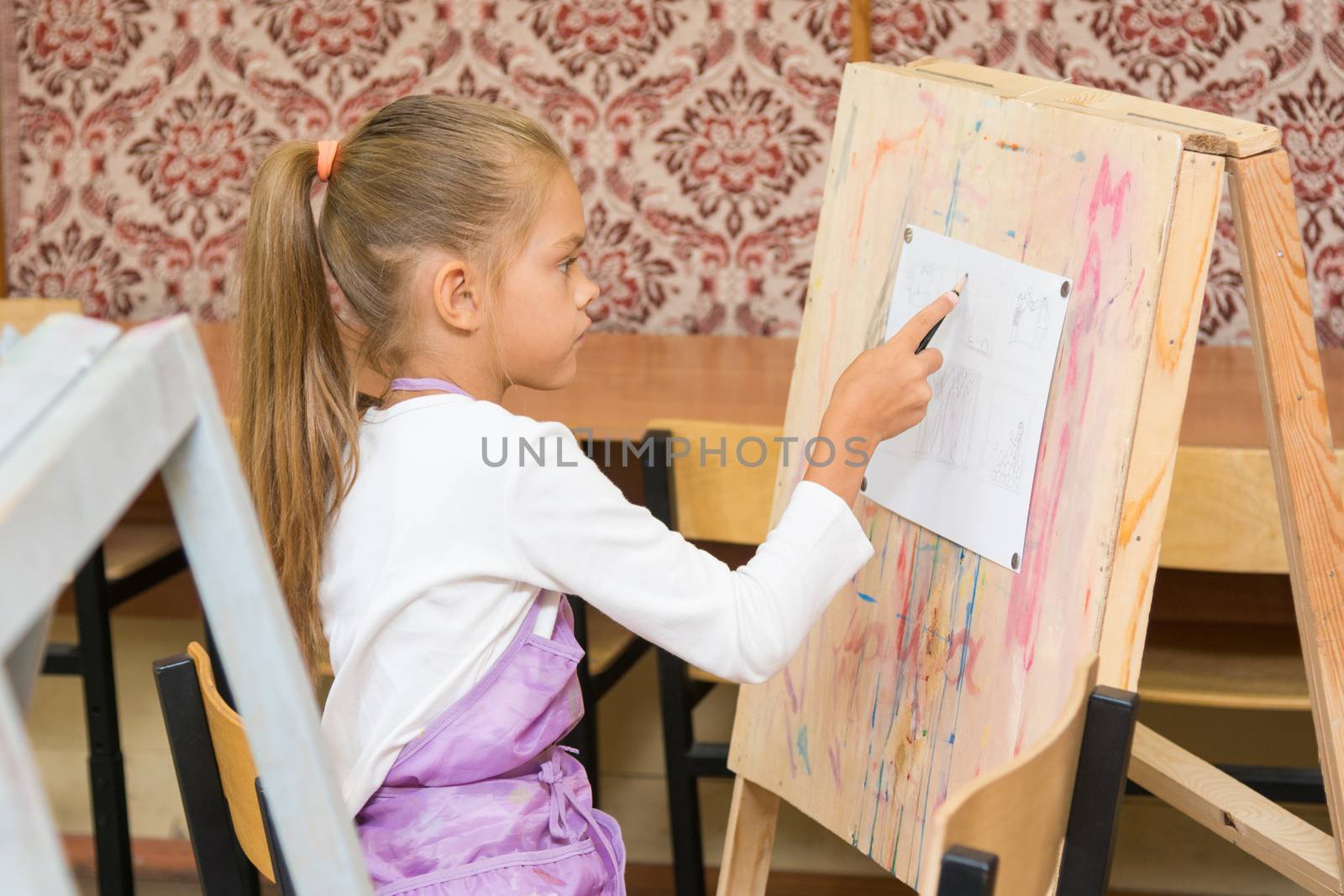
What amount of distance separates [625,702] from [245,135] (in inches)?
46.5

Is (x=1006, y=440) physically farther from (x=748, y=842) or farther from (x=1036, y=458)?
(x=748, y=842)

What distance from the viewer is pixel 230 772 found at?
86cm

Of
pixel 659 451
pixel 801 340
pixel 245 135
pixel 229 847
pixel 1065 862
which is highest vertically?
pixel 245 135

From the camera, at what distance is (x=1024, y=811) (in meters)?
0.67

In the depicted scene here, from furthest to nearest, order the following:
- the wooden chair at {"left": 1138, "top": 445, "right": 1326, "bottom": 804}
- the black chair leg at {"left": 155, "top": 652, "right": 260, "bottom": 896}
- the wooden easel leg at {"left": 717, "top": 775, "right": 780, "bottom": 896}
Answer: the wooden chair at {"left": 1138, "top": 445, "right": 1326, "bottom": 804} < the wooden easel leg at {"left": 717, "top": 775, "right": 780, "bottom": 896} < the black chair leg at {"left": 155, "top": 652, "right": 260, "bottom": 896}

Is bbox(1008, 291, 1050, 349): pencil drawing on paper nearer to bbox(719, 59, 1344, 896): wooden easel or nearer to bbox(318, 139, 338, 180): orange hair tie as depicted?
bbox(719, 59, 1344, 896): wooden easel

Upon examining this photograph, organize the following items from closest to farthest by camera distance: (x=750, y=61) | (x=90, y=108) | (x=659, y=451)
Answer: (x=659, y=451) < (x=750, y=61) < (x=90, y=108)

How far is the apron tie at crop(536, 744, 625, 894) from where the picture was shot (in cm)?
97

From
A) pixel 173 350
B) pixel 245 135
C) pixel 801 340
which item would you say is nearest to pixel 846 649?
pixel 801 340

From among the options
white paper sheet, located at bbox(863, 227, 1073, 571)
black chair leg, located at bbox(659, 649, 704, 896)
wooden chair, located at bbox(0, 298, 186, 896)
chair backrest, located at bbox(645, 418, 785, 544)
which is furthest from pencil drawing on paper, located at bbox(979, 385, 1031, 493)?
wooden chair, located at bbox(0, 298, 186, 896)

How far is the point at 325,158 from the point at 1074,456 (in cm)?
60

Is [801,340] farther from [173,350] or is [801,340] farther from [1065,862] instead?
[173,350]

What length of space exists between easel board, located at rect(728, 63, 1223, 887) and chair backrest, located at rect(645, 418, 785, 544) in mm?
228

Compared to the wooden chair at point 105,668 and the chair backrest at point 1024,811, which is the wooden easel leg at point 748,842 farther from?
the wooden chair at point 105,668
